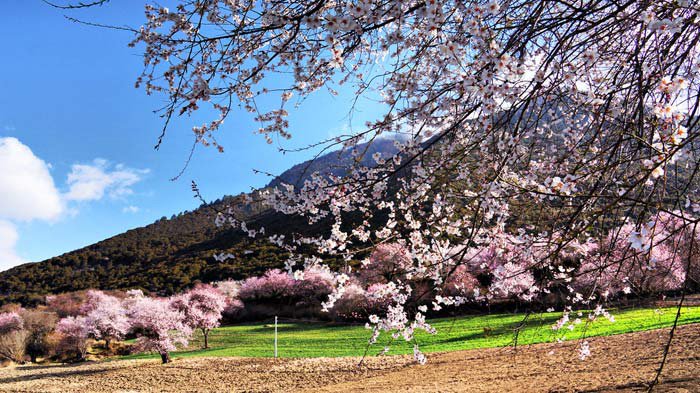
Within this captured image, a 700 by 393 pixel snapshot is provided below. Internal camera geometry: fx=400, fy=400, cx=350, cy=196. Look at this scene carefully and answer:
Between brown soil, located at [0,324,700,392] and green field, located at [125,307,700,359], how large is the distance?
2.22ft

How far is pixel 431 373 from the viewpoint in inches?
330

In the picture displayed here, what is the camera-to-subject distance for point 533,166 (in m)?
3.60

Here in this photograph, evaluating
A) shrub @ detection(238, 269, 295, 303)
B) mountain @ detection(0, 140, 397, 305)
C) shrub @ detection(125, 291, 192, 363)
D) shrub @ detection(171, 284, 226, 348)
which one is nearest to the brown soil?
shrub @ detection(125, 291, 192, 363)

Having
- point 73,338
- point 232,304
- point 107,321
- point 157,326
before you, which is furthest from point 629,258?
point 232,304

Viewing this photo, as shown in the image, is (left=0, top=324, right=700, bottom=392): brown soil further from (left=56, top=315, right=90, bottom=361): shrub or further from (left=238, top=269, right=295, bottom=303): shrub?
(left=238, top=269, right=295, bottom=303): shrub

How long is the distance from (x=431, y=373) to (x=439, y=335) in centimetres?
519

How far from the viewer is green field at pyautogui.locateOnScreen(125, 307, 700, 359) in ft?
33.8

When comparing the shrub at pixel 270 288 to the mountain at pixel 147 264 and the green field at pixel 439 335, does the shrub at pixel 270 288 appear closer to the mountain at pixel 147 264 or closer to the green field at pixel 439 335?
the mountain at pixel 147 264

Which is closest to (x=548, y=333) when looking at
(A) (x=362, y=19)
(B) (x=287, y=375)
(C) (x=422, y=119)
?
(B) (x=287, y=375)

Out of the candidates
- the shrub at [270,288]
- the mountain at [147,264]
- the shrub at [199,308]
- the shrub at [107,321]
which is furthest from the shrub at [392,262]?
the mountain at [147,264]

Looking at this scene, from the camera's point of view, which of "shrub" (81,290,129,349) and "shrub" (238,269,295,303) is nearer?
"shrub" (81,290,129,349)

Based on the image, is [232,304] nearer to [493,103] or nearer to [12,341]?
[12,341]

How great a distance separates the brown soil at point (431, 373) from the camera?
230 inches

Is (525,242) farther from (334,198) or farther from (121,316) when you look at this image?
(121,316)
